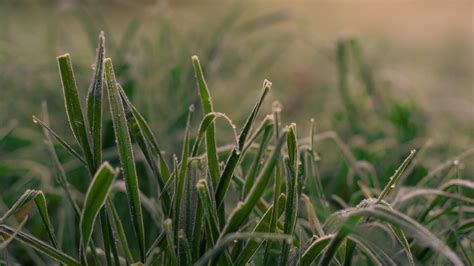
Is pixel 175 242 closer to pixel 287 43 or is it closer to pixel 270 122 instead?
pixel 270 122

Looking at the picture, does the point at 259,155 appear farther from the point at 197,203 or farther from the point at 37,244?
the point at 37,244

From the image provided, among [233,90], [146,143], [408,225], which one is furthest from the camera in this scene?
[233,90]

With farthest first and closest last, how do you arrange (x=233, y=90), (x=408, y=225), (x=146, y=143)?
(x=233, y=90), (x=146, y=143), (x=408, y=225)

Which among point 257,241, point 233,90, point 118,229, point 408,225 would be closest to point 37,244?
point 118,229

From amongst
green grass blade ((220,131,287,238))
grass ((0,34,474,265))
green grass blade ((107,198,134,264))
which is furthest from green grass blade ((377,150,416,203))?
green grass blade ((107,198,134,264))

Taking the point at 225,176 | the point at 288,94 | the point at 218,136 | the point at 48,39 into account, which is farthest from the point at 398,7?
the point at 225,176

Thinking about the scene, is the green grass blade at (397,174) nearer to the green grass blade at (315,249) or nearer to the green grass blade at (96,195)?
the green grass blade at (315,249)

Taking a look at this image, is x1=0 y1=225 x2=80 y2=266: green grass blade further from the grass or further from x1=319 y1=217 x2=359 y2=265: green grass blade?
x1=319 y1=217 x2=359 y2=265: green grass blade
